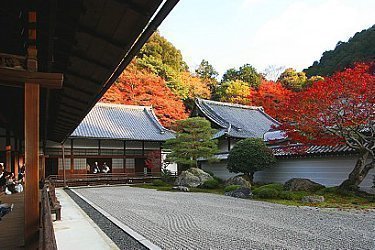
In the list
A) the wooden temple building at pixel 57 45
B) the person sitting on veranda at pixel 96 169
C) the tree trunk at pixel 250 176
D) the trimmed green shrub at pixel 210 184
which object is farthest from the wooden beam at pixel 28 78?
the person sitting on veranda at pixel 96 169

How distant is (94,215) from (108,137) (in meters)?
13.3

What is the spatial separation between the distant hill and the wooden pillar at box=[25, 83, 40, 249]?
2812 centimetres

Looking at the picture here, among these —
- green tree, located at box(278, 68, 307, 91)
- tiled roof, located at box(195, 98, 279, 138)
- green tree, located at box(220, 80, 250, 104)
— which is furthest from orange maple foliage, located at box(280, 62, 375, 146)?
green tree, located at box(220, 80, 250, 104)

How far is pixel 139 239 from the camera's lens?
544cm

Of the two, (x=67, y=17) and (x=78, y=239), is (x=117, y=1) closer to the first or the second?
(x=67, y=17)

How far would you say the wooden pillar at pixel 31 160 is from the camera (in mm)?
3211

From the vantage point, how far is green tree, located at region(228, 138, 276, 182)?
14789 millimetres

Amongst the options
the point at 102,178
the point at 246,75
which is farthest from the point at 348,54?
the point at 102,178

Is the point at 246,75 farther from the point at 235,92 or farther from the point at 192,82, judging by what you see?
the point at 192,82

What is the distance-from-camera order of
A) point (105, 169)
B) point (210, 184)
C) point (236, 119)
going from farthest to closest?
point (236, 119), point (105, 169), point (210, 184)

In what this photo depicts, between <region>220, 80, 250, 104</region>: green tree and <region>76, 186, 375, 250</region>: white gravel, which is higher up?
<region>220, 80, 250, 104</region>: green tree

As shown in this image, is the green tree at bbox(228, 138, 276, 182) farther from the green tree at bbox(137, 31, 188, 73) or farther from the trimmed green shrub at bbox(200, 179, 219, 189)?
the green tree at bbox(137, 31, 188, 73)

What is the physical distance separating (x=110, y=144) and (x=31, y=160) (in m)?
19.2

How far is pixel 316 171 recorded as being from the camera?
13.7 metres
